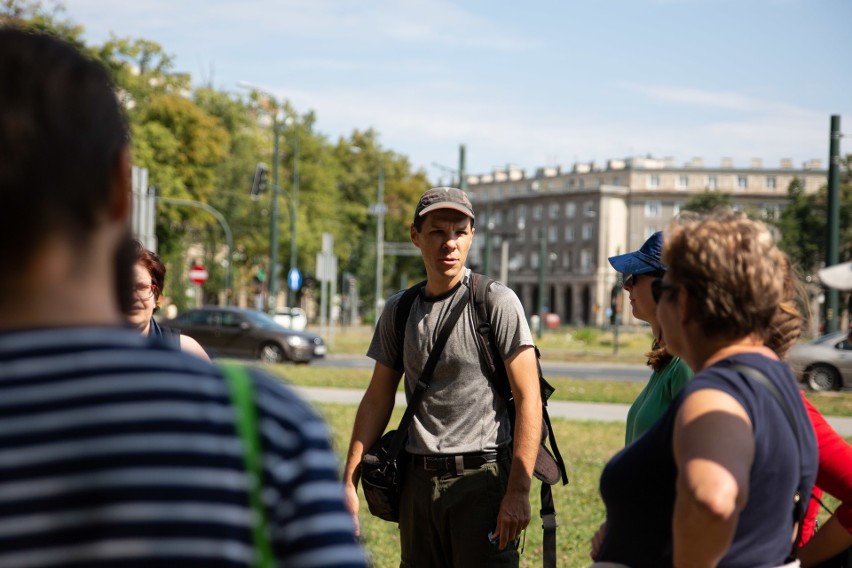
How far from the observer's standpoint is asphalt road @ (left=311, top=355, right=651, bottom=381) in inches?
1030

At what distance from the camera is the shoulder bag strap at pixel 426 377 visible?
167 inches

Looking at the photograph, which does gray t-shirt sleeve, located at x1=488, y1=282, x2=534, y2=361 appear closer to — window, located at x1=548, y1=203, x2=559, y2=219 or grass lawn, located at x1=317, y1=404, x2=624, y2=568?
grass lawn, located at x1=317, y1=404, x2=624, y2=568

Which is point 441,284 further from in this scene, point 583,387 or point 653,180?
point 653,180

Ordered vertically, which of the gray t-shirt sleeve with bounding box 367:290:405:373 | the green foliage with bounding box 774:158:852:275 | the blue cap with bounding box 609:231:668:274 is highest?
the green foliage with bounding box 774:158:852:275

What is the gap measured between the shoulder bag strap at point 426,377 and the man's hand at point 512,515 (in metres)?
0.47

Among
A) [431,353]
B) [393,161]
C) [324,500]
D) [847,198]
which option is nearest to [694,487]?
[324,500]

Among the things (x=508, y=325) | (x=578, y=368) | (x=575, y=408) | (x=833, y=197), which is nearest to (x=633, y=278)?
(x=508, y=325)

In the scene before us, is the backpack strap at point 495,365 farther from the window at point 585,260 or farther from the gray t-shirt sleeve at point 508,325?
the window at point 585,260

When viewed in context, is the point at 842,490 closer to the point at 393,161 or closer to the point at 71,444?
the point at 71,444

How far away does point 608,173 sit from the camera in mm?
146750

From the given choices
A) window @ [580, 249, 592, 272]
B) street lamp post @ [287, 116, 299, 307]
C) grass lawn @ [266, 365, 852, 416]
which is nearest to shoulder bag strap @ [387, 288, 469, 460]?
grass lawn @ [266, 365, 852, 416]

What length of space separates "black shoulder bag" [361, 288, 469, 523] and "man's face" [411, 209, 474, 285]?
0.14 metres

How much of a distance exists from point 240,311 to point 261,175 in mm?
11735

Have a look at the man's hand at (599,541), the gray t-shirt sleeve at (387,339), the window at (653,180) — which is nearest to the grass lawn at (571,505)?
the gray t-shirt sleeve at (387,339)
